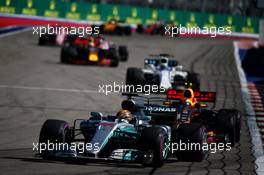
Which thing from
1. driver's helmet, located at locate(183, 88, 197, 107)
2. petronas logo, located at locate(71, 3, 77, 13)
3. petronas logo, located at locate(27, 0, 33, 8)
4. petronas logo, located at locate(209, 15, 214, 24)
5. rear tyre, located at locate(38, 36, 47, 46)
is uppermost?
petronas logo, located at locate(27, 0, 33, 8)

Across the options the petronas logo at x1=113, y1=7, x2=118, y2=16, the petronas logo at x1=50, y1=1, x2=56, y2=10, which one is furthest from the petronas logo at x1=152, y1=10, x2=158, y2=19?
the petronas logo at x1=50, y1=1, x2=56, y2=10

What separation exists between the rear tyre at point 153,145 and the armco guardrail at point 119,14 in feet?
149

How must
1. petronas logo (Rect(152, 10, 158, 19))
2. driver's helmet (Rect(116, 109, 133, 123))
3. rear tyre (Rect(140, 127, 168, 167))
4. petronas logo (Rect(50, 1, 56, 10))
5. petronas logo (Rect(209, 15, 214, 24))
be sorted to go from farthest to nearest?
1. petronas logo (Rect(152, 10, 158, 19))
2. petronas logo (Rect(209, 15, 214, 24))
3. petronas logo (Rect(50, 1, 56, 10))
4. driver's helmet (Rect(116, 109, 133, 123))
5. rear tyre (Rect(140, 127, 168, 167))

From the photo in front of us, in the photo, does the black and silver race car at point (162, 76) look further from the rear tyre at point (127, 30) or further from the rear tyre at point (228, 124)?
the rear tyre at point (127, 30)

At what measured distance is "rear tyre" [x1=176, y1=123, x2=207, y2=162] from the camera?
14141 mm

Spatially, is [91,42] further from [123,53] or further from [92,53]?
[123,53]

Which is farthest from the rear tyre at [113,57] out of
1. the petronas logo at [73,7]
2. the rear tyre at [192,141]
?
the petronas logo at [73,7]

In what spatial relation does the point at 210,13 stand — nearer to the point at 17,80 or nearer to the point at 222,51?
the point at 222,51

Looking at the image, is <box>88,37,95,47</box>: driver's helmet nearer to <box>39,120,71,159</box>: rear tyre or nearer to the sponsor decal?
the sponsor decal

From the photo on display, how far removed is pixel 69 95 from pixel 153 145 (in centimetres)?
1073

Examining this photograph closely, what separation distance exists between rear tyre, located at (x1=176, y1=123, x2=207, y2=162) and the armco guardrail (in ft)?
147

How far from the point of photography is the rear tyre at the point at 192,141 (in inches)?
557

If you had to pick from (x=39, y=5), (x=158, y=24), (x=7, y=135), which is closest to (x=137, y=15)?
(x=158, y=24)

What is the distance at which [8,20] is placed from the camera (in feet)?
191
